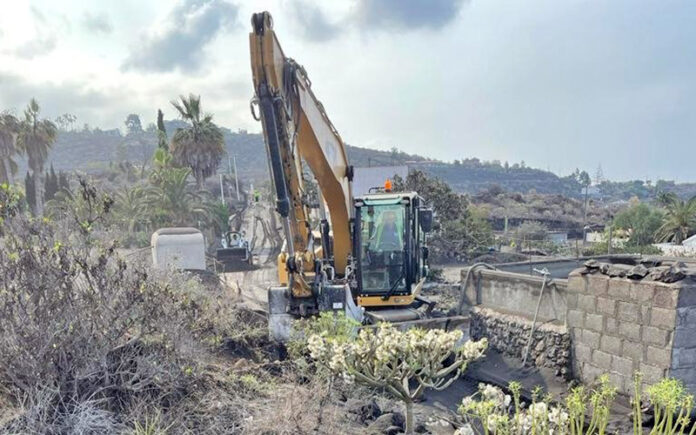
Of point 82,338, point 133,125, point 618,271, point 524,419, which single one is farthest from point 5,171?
point 133,125

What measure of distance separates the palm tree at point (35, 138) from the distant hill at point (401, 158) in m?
60.4

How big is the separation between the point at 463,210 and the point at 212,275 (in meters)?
13.2

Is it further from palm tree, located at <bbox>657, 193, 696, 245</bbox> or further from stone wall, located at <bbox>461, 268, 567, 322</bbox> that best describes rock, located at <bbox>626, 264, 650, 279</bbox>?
palm tree, located at <bbox>657, 193, 696, 245</bbox>

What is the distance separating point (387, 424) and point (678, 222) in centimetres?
2460

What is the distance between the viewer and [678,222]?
24125mm

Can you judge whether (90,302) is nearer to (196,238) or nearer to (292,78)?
(292,78)

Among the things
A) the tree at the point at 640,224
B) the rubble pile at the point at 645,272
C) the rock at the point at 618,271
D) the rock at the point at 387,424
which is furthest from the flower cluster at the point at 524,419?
the tree at the point at 640,224

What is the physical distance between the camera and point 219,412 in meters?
4.90

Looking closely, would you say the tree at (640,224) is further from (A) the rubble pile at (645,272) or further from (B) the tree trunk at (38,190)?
(B) the tree trunk at (38,190)

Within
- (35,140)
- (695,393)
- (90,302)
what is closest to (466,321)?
(695,393)

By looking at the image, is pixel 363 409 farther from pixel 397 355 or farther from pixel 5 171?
pixel 5 171

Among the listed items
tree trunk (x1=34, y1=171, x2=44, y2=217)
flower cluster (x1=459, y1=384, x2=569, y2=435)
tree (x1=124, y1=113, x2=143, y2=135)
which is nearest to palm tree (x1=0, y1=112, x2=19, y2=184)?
tree trunk (x1=34, y1=171, x2=44, y2=217)

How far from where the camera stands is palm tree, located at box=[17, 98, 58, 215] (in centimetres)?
2762

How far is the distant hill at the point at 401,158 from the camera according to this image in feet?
311
